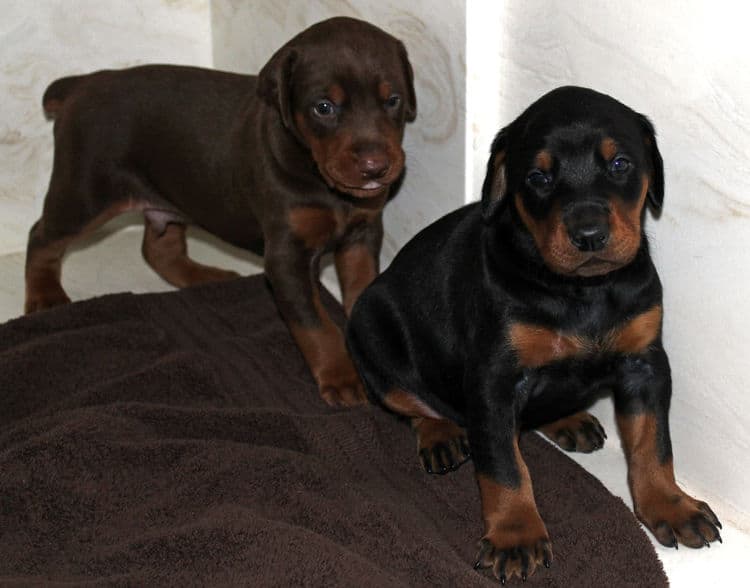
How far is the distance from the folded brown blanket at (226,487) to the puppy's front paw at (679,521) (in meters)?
0.07

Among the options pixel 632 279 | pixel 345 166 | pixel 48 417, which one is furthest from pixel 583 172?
pixel 48 417

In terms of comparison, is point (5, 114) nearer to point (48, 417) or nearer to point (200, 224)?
point (200, 224)

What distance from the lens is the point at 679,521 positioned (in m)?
3.29

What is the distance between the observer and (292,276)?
425 centimetres

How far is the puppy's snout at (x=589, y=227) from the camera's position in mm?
2902

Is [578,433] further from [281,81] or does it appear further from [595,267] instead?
[281,81]

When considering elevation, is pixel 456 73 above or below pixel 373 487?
above

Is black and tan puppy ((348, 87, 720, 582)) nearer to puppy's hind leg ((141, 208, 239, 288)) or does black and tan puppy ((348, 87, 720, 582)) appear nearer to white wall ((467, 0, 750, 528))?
white wall ((467, 0, 750, 528))

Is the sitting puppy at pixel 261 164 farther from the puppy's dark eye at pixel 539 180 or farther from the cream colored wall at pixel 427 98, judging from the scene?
the puppy's dark eye at pixel 539 180

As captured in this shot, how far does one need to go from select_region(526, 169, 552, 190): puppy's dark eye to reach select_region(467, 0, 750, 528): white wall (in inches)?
19.5

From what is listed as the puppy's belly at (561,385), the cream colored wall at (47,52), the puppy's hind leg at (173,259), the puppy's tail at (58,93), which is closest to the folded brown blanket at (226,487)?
the puppy's belly at (561,385)

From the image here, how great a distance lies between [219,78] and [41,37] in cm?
124

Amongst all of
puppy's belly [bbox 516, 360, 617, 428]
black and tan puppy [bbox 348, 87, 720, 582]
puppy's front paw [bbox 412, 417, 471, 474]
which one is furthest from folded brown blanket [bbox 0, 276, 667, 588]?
puppy's belly [bbox 516, 360, 617, 428]

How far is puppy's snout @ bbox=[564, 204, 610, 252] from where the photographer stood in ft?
9.52
